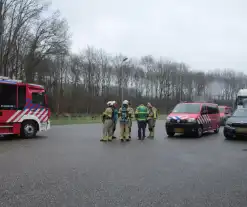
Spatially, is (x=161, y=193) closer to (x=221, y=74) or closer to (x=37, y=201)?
(x=37, y=201)

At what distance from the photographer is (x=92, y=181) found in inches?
241

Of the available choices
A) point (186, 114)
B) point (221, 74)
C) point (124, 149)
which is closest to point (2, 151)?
point (124, 149)

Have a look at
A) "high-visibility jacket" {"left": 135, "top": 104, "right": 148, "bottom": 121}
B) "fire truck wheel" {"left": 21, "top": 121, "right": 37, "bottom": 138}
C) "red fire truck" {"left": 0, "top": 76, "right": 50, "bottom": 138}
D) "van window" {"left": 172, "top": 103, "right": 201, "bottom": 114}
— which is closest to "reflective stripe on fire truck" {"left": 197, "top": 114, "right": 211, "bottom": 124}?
"van window" {"left": 172, "top": 103, "right": 201, "bottom": 114}

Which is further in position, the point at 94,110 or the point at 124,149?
the point at 94,110

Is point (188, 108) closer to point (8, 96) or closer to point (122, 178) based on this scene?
point (8, 96)

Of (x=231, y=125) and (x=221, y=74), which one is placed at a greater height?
(x=221, y=74)

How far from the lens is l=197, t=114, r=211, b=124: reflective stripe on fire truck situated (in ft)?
49.0

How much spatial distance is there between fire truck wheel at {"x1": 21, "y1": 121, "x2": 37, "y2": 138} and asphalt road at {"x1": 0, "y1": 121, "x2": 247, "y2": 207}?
13.1ft

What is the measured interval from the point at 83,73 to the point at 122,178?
6009cm

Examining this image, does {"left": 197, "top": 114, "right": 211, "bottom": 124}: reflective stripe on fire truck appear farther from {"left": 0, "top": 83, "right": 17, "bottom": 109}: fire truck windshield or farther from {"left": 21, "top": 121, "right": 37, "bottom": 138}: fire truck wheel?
{"left": 0, "top": 83, "right": 17, "bottom": 109}: fire truck windshield

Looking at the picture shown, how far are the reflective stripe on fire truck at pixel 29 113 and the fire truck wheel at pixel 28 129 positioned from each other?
1.21ft

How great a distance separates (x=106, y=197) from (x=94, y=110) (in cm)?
5218

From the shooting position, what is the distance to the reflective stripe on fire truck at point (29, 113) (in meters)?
13.7

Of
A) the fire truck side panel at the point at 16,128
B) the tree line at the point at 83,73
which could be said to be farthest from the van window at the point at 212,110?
the tree line at the point at 83,73
